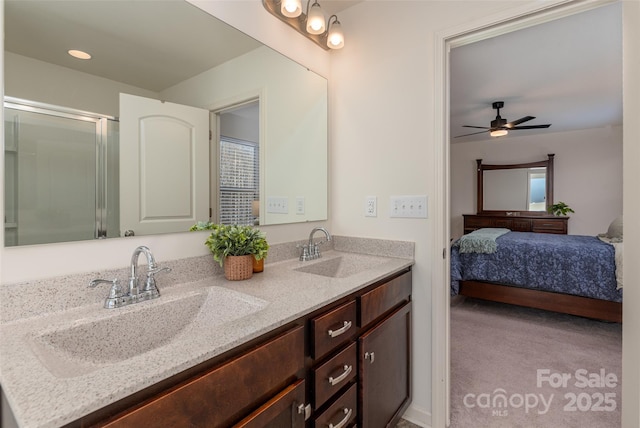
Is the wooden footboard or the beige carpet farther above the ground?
the wooden footboard

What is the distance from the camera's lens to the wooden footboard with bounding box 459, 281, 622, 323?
2796 mm

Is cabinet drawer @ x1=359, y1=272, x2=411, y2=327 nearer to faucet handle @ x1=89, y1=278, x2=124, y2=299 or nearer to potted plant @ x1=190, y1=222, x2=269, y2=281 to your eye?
potted plant @ x1=190, y1=222, x2=269, y2=281

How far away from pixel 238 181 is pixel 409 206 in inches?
36.3

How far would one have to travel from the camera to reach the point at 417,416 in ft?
5.47

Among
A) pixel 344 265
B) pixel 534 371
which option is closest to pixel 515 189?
pixel 534 371

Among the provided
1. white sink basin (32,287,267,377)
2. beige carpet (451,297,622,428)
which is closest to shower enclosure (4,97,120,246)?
white sink basin (32,287,267,377)

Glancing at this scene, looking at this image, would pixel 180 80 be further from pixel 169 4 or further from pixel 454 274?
pixel 454 274

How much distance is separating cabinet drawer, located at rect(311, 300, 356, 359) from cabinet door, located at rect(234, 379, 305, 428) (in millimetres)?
122

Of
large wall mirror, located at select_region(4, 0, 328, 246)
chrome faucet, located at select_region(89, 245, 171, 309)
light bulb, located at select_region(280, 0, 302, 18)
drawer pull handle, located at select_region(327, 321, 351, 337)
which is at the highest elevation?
light bulb, located at select_region(280, 0, 302, 18)

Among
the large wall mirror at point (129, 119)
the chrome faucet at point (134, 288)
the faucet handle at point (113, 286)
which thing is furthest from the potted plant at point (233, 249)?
the faucet handle at point (113, 286)

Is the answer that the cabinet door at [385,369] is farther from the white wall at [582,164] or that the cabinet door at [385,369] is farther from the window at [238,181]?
the white wall at [582,164]

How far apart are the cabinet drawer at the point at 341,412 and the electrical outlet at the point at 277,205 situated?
3.11ft

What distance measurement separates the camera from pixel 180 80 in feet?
4.23

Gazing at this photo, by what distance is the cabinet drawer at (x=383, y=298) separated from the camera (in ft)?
4.10
